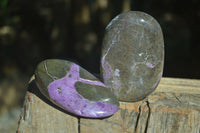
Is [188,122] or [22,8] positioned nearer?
[188,122]

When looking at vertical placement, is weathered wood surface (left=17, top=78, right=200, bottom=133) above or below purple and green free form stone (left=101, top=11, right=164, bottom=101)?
below

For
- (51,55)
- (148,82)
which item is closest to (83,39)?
(51,55)

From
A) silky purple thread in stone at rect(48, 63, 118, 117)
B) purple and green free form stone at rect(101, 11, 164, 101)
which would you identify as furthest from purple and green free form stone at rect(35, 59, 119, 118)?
purple and green free form stone at rect(101, 11, 164, 101)

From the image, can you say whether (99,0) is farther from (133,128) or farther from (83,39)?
(133,128)

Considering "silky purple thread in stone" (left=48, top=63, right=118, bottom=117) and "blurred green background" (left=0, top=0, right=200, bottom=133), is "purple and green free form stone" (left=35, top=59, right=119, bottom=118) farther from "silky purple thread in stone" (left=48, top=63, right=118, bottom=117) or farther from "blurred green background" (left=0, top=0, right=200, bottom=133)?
"blurred green background" (left=0, top=0, right=200, bottom=133)

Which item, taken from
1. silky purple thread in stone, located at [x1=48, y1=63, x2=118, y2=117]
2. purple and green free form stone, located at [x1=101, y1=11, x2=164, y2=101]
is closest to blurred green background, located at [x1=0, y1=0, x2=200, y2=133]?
purple and green free form stone, located at [x1=101, y1=11, x2=164, y2=101]

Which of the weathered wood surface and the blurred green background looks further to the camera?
the blurred green background

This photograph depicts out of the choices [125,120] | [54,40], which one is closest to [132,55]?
[125,120]
